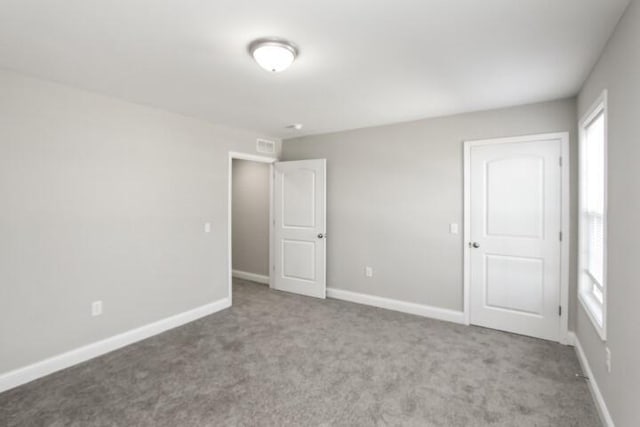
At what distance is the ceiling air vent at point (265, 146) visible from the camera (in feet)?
15.8

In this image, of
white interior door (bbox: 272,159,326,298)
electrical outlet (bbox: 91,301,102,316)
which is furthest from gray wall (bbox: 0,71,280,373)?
white interior door (bbox: 272,159,326,298)

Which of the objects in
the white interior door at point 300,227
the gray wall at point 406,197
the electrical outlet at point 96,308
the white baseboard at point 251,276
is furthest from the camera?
the white baseboard at point 251,276

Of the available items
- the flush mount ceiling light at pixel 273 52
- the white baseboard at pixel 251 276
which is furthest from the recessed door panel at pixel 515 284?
the white baseboard at pixel 251 276

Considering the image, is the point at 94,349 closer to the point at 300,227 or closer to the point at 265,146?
the point at 300,227

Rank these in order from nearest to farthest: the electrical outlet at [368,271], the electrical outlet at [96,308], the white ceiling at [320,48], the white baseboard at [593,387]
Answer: the white ceiling at [320,48], the white baseboard at [593,387], the electrical outlet at [96,308], the electrical outlet at [368,271]

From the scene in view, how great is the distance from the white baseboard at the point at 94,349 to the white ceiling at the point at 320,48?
2314 mm

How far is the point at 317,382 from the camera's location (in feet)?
8.41

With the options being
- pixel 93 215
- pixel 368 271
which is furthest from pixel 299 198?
pixel 93 215

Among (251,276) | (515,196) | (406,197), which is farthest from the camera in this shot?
(251,276)

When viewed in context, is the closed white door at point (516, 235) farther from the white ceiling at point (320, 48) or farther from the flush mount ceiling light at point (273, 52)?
the flush mount ceiling light at point (273, 52)

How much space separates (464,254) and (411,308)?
0.96 metres

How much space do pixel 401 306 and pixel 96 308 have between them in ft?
11.0

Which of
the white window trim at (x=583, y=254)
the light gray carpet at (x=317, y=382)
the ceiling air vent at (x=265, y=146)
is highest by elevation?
the ceiling air vent at (x=265, y=146)

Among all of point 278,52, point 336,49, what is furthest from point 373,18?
point 278,52
